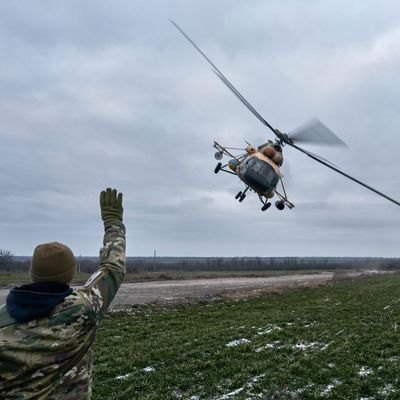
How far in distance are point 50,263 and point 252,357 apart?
28.4ft

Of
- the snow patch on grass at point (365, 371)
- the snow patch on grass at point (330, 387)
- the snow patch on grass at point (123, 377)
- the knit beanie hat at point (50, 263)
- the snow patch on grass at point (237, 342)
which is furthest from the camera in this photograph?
the snow patch on grass at point (237, 342)

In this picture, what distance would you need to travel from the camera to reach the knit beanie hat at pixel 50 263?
2711 millimetres

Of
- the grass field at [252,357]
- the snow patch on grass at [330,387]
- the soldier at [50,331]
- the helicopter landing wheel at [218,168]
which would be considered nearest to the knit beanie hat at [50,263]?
the soldier at [50,331]

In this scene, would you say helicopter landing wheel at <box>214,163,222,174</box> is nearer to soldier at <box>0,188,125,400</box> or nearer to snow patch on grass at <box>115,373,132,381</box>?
snow patch on grass at <box>115,373,132,381</box>

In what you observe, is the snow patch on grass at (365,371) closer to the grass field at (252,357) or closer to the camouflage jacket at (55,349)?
the grass field at (252,357)

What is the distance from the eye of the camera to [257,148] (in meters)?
17.7

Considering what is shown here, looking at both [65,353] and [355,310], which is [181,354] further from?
[355,310]

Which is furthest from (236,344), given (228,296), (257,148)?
(228,296)

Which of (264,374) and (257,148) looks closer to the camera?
(264,374)

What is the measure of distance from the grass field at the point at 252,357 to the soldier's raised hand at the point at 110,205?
566 cm

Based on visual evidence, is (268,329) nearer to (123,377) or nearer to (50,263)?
(123,377)

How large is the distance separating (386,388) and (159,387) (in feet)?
13.8

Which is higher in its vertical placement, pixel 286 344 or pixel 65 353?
pixel 65 353

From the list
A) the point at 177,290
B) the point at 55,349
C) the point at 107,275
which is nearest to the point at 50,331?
the point at 55,349
